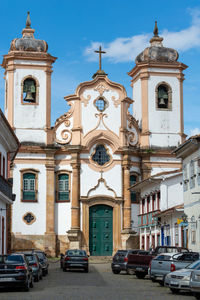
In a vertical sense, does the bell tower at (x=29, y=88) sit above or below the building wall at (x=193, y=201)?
above

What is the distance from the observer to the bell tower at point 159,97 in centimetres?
5791

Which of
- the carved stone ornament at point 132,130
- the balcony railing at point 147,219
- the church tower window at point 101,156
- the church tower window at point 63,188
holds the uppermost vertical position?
the carved stone ornament at point 132,130

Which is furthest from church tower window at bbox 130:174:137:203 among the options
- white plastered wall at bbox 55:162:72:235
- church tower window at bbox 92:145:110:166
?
white plastered wall at bbox 55:162:72:235

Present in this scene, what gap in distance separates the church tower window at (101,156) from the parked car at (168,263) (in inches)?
1159

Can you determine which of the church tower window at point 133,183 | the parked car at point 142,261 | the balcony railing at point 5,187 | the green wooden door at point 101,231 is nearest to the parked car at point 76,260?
the parked car at point 142,261

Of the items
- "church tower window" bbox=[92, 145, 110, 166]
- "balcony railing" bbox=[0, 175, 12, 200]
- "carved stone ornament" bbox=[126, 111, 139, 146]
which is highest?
"carved stone ornament" bbox=[126, 111, 139, 146]

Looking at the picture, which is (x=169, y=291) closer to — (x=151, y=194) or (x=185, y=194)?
(x=185, y=194)

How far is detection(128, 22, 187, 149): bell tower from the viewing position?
190 feet

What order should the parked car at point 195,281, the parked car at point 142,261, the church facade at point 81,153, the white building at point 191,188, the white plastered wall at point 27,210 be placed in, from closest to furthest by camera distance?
the parked car at point 195,281 < the parked car at point 142,261 < the white building at point 191,188 < the white plastered wall at point 27,210 < the church facade at point 81,153

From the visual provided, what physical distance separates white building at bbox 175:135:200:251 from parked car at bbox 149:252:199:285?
26.4 feet

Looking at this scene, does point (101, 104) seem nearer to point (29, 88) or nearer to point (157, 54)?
point (29, 88)

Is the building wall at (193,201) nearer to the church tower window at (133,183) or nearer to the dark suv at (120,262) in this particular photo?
the dark suv at (120,262)

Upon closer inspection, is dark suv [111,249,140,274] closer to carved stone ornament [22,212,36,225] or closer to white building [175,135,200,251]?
white building [175,135,200,251]

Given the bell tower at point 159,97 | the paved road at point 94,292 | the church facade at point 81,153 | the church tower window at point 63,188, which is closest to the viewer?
the paved road at point 94,292
